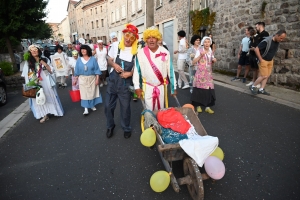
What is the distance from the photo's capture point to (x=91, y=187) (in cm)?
270

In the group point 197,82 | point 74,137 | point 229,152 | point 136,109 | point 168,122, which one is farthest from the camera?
point 136,109

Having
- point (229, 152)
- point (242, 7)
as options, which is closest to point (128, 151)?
point (229, 152)

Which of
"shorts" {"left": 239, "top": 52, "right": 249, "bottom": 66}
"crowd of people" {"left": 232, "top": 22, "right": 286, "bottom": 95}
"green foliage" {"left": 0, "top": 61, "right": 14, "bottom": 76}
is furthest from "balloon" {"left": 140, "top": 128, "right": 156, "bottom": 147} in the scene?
"green foliage" {"left": 0, "top": 61, "right": 14, "bottom": 76}

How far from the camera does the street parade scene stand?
2.55 meters

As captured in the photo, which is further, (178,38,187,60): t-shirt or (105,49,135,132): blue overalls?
(178,38,187,60): t-shirt

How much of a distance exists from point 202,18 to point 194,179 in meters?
11.7

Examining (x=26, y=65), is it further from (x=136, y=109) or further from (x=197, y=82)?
(x=197, y=82)

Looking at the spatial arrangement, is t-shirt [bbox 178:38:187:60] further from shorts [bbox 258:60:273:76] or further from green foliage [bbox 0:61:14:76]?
green foliage [bbox 0:61:14:76]

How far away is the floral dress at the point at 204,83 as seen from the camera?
196 inches

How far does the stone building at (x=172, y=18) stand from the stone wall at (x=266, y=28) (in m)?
3.21

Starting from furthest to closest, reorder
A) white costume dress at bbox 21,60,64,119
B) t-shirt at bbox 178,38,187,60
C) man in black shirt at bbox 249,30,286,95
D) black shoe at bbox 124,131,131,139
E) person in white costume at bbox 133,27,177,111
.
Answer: t-shirt at bbox 178,38,187,60, man in black shirt at bbox 249,30,286,95, white costume dress at bbox 21,60,64,119, black shoe at bbox 124,131,131,139, person in white costume at bbox 133,27,177,111

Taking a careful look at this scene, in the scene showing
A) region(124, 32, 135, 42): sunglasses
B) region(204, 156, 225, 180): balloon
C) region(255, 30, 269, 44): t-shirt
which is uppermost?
region(255, 30, 269, 44): t-shirt

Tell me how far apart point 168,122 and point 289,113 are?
3.73 metres

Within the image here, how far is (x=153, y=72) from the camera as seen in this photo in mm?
3293
